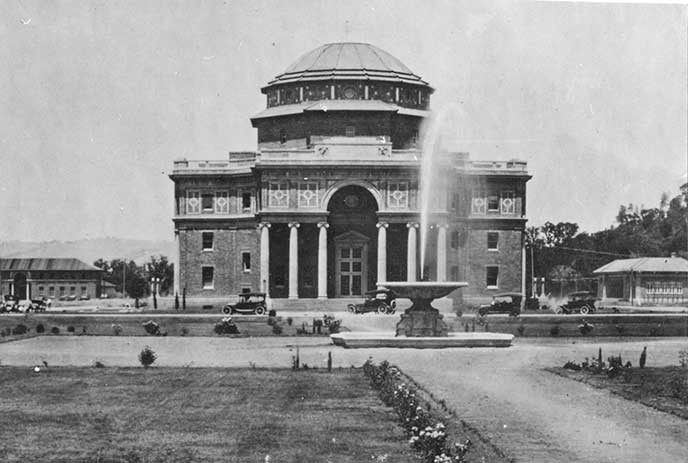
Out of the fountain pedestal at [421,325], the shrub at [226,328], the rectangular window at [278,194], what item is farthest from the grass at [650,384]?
the rectangular window at [278,194]

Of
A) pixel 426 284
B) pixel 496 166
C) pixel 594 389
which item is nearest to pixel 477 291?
pixel 496 166

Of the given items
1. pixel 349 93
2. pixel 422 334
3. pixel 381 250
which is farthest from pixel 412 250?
pixel 422 334

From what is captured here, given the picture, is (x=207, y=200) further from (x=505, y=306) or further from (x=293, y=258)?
(x=505, y=306)

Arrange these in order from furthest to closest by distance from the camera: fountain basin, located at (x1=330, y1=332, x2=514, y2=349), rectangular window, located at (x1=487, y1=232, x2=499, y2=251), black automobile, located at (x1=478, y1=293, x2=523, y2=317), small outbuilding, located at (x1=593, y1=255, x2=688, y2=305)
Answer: rectangular window, located at (x1=487, y1=232, x2=499, y2=251)
small outbuilding, located at (x1=593, y1=255, x2=688, y2=305)
black automobile, located at (x1=478, y1=293, x2=523, y2=317)
fountain basin, located at (x1=330, y1=332, x2=514, y2=349)

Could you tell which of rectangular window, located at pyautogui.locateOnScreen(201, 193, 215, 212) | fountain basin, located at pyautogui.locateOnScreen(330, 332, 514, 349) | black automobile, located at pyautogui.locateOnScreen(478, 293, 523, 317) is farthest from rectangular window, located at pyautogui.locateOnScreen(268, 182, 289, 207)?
fountain basin, located at pyautogui.locateOnScreen(330, 332, 514, 349)

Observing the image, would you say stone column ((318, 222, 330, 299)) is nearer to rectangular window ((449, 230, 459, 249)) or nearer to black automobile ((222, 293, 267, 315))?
black automobile ((222, 293, 267, 315))

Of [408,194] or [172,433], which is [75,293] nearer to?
[408,194]
